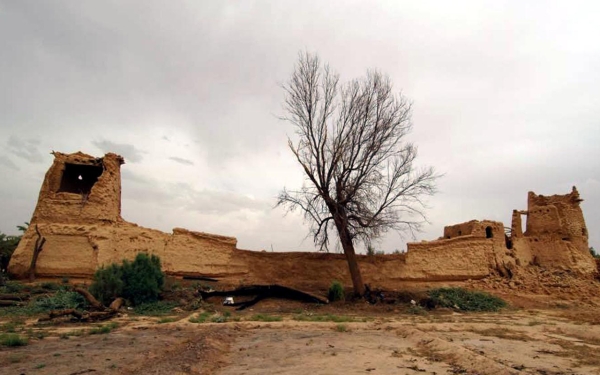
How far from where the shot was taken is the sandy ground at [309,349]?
574 centimetres

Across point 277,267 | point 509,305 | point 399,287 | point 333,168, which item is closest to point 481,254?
point 509,305

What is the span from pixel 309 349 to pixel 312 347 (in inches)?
8.4

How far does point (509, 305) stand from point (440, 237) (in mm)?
6071

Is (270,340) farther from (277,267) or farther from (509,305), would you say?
(509,305)

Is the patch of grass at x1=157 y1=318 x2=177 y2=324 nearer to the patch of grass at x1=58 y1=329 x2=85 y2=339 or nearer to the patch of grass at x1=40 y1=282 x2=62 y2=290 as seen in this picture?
the patch of grass at x1=58 y1=329 x2=85 y2=339

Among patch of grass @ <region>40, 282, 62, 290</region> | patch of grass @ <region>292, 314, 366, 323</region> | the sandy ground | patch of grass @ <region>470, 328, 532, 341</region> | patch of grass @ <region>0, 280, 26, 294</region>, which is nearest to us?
the sandy ground

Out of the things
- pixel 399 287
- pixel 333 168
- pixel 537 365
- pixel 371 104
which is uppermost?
pixel 371 104

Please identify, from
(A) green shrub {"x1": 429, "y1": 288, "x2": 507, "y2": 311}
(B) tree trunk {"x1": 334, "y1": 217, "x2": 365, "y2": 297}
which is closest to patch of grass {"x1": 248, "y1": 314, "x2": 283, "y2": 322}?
(B) tree trunk {"x1": 334, "y1": 217, "x2": 365, "y2": 297}

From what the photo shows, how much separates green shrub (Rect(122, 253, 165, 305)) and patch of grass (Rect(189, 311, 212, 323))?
6.73 ft

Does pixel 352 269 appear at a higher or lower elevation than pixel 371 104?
lower

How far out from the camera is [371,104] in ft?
56.2

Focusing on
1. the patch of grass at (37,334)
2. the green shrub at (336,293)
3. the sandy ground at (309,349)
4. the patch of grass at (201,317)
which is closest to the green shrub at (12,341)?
the sandy ground at (309,349)

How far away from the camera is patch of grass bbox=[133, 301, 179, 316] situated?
11812 mm

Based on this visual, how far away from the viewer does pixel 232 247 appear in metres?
16.8
